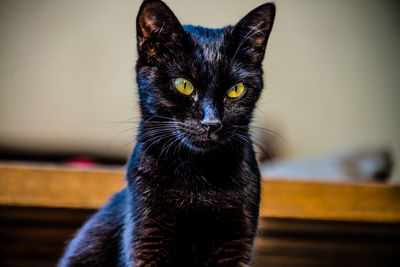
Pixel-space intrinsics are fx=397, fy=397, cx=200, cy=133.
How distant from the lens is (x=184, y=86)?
0.53m

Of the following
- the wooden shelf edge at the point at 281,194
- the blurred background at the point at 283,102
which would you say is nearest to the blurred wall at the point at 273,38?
the blurred background at the point at 283,102

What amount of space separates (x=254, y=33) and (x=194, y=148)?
0.18 metres

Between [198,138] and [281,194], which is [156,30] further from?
[281,194]

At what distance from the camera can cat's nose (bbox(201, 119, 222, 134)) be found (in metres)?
0.49

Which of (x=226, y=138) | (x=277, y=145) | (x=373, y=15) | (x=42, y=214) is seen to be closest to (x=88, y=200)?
(x=42, y=214)

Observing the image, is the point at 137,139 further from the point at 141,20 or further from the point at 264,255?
the point at 264,255

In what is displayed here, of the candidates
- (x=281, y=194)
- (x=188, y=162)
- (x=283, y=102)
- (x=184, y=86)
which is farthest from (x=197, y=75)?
(x=283, y=102)

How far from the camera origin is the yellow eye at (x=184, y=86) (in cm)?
52

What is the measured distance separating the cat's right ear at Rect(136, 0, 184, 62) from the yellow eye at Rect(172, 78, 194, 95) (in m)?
0.05

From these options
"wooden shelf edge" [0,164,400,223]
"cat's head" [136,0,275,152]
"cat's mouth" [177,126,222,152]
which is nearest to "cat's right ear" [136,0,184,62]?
"cat's head" [136,0,275,152]

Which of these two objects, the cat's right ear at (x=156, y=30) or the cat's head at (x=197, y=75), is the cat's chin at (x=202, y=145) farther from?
the cat's right ear at (x=156, y=30)

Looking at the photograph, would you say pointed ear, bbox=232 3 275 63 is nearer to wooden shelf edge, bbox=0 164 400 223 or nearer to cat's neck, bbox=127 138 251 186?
cat's neck, bbox=127 138 251 186

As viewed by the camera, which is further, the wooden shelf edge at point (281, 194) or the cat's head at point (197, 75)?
the wooden shelf edge at point (281, 194)

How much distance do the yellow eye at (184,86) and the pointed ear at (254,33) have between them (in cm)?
8
